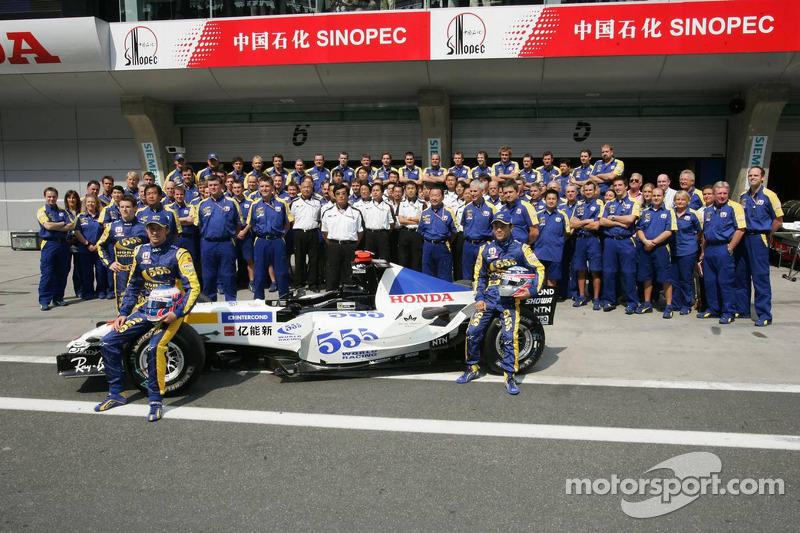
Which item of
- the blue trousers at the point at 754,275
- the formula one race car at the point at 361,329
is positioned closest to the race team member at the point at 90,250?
the formula one race car at the point at 361,329

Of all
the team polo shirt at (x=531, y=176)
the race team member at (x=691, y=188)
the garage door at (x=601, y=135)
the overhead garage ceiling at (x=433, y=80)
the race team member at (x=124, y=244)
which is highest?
the overhead garage ceiling at (x=433, y=80)

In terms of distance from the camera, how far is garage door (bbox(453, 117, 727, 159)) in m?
15.8

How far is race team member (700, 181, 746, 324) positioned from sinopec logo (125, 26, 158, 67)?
39.9 ft

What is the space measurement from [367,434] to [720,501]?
2386 mm

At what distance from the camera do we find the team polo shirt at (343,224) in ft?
31.3

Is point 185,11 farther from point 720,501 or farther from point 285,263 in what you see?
point 720,501

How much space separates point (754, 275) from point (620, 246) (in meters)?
1.74

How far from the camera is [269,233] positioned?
947 cm

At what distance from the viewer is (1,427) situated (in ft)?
15.8

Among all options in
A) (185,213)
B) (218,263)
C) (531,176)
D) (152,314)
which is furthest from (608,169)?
(152,314)

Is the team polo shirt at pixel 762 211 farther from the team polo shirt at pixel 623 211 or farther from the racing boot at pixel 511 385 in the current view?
the racing boot at pixel 511 385

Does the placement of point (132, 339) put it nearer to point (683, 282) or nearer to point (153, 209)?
point (153, 209)

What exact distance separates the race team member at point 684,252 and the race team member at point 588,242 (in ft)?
3.42

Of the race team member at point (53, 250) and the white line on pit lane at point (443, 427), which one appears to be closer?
the white line on pit lane at point (443, 427)
